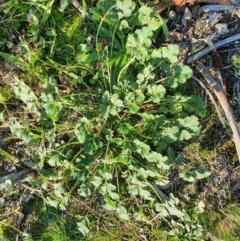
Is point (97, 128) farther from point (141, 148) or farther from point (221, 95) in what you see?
point (221, 95)

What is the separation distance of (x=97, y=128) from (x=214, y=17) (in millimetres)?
1000

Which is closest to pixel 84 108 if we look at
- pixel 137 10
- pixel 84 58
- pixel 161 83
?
pixel 84 58

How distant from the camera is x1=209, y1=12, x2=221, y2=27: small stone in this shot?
289 cm

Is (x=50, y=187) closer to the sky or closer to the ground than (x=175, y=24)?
closer to the ground

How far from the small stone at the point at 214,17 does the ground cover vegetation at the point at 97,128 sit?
0.31 m

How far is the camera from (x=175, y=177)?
2.99m

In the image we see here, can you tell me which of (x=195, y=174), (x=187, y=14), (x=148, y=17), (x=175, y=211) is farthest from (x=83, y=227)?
(x=187, y=14)

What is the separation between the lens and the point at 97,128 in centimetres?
283

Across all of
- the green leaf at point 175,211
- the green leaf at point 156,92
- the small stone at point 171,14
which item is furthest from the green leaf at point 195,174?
the small stone at point 171,14

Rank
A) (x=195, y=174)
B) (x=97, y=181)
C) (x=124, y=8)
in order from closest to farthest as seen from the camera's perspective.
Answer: (x=124, y=8) < (x=97, y=181) < (x=195, y=174)

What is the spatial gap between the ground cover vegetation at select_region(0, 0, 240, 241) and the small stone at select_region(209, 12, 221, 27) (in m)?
0.31

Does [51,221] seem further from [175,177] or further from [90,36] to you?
[90,36]

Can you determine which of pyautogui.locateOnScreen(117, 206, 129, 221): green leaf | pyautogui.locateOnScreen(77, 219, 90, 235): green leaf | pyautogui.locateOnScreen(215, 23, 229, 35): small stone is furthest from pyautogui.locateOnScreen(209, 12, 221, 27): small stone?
pyautogui.locateOnScreen(77, 219, 90, 235): green leaf

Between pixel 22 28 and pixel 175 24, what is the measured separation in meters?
0.95
